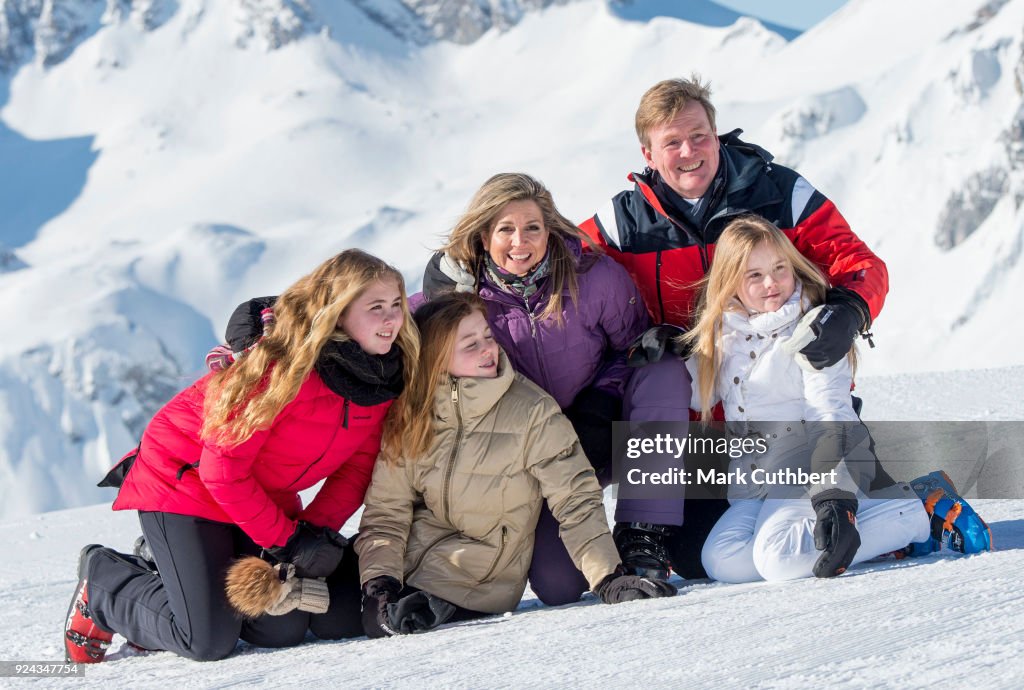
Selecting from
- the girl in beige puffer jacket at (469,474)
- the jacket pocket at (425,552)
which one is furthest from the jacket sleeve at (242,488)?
the jacket pocket at (425,552)

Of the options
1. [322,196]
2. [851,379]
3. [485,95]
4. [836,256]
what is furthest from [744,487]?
[485,95]

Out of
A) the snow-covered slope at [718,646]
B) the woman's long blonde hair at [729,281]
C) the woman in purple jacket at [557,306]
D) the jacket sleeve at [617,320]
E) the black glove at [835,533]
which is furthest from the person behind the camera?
the jacket sleeve at [617,320]

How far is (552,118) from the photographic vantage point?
7694cm

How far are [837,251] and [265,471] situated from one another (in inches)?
71.9

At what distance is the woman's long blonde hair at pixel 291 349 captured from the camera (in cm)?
263

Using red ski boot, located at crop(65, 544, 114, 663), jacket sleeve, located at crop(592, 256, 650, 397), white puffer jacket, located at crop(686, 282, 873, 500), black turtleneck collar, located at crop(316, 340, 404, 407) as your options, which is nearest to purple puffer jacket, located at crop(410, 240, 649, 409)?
jacket sleeve, located at crop(592, 256, 650, 397)

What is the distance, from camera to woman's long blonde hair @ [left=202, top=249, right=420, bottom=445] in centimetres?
263

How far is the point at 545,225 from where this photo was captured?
10.3 feet

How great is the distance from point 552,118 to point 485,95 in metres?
14.5

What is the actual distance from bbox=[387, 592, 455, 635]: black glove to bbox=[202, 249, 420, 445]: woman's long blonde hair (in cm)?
56

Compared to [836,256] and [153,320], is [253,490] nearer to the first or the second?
[836,256]

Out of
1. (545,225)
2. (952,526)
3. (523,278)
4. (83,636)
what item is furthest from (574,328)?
(83,636)

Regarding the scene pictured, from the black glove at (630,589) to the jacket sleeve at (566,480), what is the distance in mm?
106

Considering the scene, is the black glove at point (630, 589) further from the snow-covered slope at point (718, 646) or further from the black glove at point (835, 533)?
the black glove at point (835, 533)
